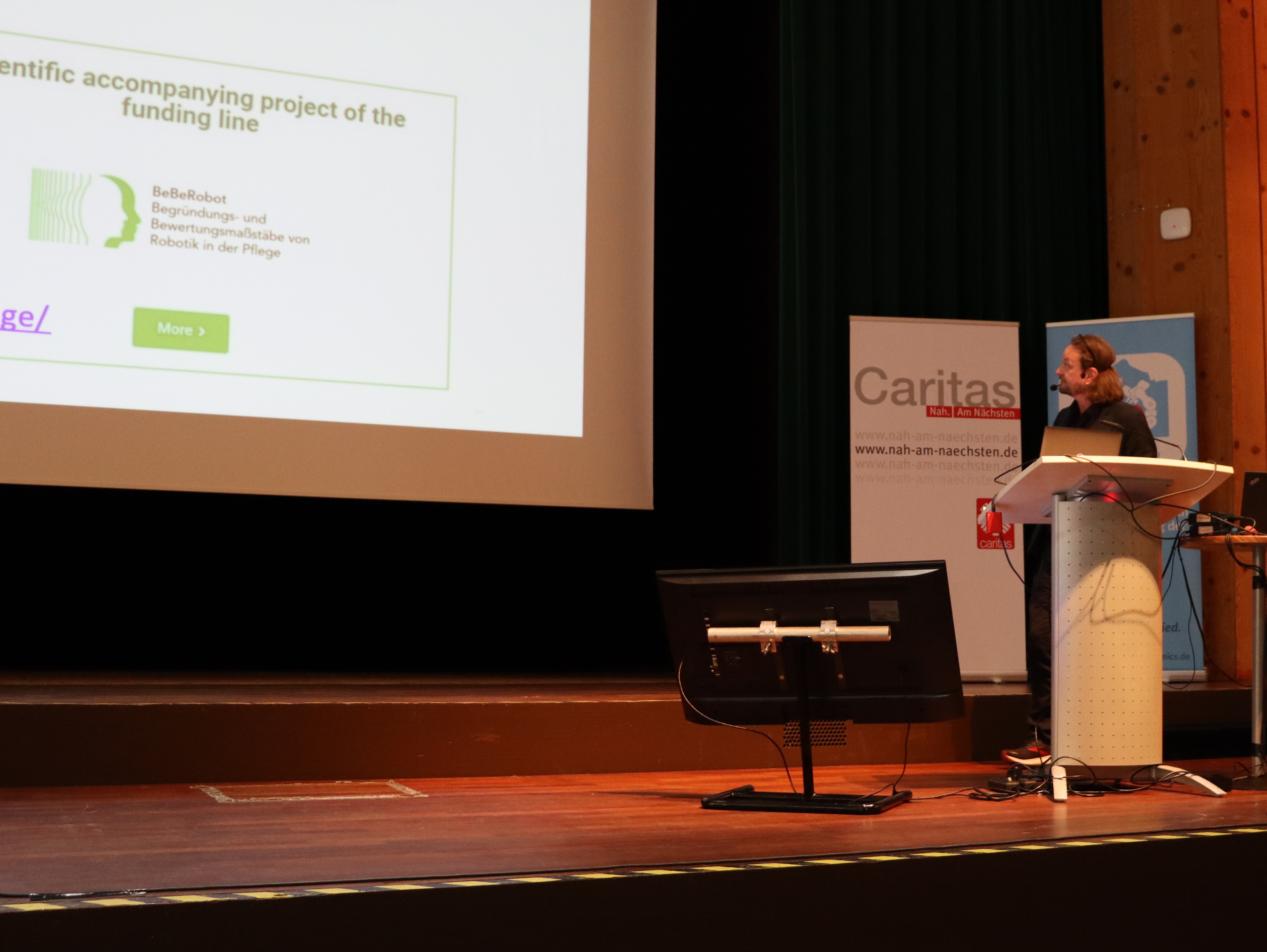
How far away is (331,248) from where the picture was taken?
3.93 meters

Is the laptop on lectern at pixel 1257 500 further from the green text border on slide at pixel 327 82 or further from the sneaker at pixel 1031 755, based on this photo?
the green text border on slide at pixel 327 82

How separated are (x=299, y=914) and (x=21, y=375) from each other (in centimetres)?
238

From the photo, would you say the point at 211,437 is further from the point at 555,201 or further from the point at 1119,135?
the point at 1119,135

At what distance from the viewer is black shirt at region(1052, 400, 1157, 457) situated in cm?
342

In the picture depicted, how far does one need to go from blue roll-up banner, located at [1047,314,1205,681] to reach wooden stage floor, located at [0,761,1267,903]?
1.85 metres

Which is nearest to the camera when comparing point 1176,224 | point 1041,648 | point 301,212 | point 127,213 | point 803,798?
point 803,798

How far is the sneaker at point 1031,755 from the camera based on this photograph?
3.42 meters

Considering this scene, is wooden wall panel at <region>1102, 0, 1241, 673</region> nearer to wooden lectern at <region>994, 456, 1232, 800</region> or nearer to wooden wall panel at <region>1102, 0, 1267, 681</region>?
wooden wall panel at <region>1102, 0, 1267, 681</region>

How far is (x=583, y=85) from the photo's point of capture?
4426 mm

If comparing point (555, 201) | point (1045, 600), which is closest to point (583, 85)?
point (555, 201)

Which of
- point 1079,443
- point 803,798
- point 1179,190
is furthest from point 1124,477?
point 1179,190

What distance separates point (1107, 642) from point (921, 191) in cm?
288

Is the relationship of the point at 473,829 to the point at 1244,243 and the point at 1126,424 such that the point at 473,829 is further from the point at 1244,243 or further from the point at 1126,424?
the point at 1244,243

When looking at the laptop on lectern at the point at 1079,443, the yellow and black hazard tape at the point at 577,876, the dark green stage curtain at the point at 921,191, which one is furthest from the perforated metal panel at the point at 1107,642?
the dark green stage curtain at the point at 921,191
